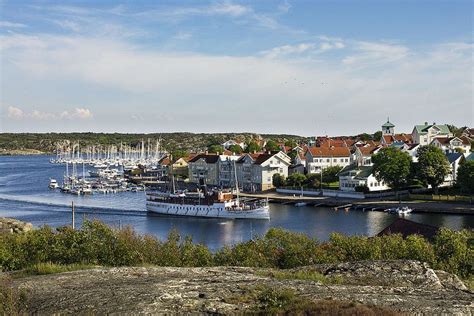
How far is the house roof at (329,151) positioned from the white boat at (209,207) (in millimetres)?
25338

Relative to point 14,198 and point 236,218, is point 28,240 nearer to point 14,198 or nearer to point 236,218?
point 236,218

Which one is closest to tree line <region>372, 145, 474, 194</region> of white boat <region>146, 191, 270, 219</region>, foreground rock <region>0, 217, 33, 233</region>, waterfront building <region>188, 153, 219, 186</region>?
white boat <region>146, 191, 270, 219</region>

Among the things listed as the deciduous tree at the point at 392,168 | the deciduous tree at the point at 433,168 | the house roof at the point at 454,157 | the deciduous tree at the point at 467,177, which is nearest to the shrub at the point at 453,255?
the deciduous tree at the point at 467,177

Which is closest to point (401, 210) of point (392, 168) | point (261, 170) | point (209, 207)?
point (392, 168)

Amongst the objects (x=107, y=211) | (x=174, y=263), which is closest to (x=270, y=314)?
(x=174, y=263)

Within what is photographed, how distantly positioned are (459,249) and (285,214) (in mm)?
35400

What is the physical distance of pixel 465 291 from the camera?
10469 mm

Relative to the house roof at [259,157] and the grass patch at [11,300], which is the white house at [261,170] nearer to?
the house roof at [259,157]

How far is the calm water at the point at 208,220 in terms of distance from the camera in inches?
1767

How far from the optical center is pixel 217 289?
383 inches

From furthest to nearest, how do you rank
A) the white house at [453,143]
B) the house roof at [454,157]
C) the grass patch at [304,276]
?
1. the white house at [453,143]
2. the house roof at [454,157]
3. the grass patch at [304,276]

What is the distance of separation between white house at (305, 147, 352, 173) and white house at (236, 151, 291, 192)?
10.1 ft

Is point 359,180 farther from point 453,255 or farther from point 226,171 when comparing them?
point 453,255

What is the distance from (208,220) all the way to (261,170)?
2449cm
